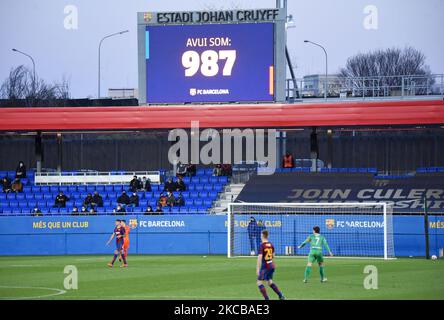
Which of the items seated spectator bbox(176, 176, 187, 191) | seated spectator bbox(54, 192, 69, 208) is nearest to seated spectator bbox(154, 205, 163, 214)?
seated spectator bbox(176, 176, 187, 191)

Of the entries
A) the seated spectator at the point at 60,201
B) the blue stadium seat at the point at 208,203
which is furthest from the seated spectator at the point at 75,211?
the blue stadium seat at the point at 208,203

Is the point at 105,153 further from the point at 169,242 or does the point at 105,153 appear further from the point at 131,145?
the point at 169,242

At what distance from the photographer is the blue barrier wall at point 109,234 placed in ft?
136

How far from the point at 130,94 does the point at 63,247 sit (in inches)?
1881

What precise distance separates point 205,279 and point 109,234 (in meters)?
14.4

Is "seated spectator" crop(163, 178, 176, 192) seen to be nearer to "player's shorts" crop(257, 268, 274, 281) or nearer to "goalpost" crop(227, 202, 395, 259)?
"goalpost" crop(227, 202, 395, 259)

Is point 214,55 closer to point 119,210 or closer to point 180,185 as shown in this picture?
point 180,185

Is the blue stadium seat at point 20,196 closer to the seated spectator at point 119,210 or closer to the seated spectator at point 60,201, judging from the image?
the seated spectator at point 60,201

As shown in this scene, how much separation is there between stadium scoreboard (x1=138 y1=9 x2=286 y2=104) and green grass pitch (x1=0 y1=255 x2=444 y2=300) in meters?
8.63

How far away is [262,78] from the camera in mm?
42375

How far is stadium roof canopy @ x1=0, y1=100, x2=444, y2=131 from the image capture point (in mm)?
43969

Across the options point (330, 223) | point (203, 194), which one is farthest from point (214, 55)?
point (330, 223)

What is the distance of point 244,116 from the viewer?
148ft
